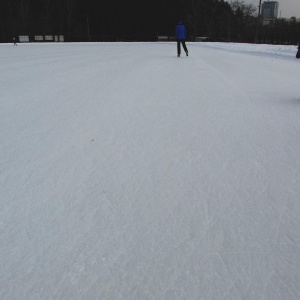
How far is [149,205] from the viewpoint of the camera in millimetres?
1693

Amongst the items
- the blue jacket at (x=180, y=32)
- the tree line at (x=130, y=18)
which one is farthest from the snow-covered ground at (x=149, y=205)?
the tree line at (x=130, y=18)

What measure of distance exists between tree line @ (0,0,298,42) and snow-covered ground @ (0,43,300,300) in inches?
2398

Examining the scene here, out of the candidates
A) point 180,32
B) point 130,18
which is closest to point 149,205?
point 180,32

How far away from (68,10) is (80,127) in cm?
6589

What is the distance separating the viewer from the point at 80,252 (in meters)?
1.32

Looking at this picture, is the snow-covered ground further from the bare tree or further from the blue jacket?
the bare tree

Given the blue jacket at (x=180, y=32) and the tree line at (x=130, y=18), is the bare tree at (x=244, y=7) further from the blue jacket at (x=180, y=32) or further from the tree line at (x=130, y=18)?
the blue jacket at (x=180, y=32)

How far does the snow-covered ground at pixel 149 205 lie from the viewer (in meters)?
1.18

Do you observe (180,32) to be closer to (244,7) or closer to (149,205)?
(149,205)

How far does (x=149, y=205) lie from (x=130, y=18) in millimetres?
72256

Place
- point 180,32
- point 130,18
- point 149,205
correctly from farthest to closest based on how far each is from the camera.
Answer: point 130,18 < point 180,32 < point 149,205

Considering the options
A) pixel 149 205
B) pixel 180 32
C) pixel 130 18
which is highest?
pixel 130 18

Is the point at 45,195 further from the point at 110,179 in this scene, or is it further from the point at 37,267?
the point at 37,267

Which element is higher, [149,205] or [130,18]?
[130,18]
